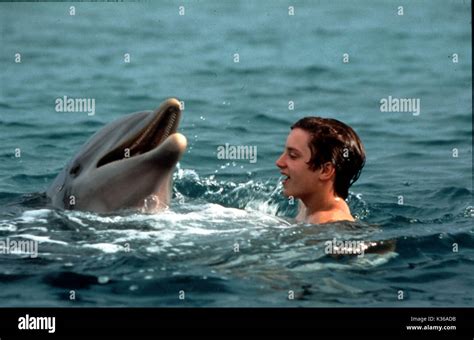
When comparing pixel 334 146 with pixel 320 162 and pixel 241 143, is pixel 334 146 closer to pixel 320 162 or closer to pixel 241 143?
pixel 320 162

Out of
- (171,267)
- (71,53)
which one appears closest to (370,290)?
(171,267)

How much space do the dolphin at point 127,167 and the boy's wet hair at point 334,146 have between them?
4.00 feet

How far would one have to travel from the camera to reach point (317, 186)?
10344 mm

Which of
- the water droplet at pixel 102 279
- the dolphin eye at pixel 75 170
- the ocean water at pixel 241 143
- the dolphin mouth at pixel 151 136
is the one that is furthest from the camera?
the dolphin eye at pixel 75 170

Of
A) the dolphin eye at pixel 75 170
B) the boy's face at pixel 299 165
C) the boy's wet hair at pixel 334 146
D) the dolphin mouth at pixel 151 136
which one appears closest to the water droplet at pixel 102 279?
the dolphin mouth at pixel 151 136

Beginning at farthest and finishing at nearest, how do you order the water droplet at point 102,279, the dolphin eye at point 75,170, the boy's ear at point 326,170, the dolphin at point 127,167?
the dolphin eye at point 75,170 → the boy's ear at point 326,170 → the dolphin at point 127,167 → the water droplet at point 102,279

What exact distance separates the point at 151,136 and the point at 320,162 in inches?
59.9

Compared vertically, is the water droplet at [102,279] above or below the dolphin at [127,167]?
below

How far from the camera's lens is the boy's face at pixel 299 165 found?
10.3 metres

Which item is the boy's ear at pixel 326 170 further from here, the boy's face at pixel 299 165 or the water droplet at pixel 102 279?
the water droplet at pixel 102 279

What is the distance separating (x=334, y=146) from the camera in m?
10.3

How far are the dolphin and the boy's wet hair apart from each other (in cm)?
122
